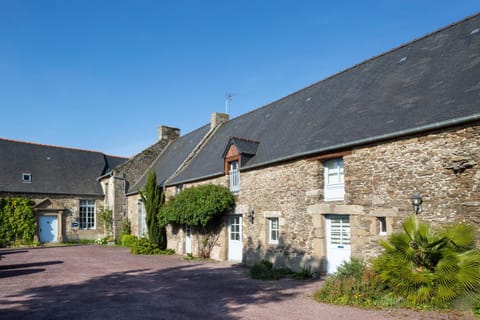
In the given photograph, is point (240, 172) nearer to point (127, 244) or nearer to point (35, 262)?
point (35, 262)

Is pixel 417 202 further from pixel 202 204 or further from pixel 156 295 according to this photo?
pixel 202 204

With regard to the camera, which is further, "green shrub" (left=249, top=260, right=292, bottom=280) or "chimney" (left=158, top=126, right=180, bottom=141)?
"chimney" (left=158, top=126, right=180, bottom=141)

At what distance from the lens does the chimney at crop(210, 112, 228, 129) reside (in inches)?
905

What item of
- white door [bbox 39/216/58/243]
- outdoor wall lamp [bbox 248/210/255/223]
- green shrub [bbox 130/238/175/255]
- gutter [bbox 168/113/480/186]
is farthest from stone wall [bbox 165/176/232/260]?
white door [bbox 39/216/58/243]

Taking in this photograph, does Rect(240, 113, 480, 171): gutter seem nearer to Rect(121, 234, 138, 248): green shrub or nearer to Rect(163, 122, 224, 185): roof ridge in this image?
Rect(163, 122, 224, 185): roof ridge

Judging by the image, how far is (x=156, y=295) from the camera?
29.7 ft

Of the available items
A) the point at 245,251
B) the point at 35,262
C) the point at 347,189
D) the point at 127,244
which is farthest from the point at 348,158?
the point at 127,244

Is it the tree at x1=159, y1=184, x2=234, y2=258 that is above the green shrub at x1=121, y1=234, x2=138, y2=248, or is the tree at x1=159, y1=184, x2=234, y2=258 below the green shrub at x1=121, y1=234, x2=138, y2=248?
above

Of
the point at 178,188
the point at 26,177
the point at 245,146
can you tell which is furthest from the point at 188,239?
the point at 26,177

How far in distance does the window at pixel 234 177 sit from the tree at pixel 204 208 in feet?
0.95

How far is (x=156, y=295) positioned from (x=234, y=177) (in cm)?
727

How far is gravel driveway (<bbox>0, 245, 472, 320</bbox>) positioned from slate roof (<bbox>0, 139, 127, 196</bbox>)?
40.1ft

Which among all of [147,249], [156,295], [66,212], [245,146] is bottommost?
[147,249]

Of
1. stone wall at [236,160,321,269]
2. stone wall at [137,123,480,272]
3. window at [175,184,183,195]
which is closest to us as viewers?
stone wall at [137,123,480,272]
